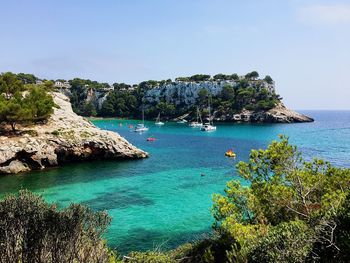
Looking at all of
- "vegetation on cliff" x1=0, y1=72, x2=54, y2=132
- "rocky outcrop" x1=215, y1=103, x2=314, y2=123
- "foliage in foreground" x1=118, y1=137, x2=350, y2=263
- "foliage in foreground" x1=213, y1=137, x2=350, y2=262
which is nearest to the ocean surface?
"foliage in foreground" x1=118, y1=137, x2=350, y2=263

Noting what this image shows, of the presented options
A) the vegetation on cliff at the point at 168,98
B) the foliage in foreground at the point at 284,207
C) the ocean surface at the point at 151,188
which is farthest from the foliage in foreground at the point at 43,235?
the vegetation on cliff at the point at 168,98

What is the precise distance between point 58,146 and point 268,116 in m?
109

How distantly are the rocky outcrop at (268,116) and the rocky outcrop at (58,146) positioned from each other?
9304cm

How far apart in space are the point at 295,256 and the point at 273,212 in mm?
7065

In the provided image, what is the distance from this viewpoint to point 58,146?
56812mm

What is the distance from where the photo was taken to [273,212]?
747 inches

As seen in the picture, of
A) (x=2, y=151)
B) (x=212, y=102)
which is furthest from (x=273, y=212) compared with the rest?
(x=212, y=102)

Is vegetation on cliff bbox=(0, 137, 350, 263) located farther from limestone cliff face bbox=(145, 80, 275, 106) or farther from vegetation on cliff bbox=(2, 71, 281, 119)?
limestone cliff face bbox=(145, 80, 275, 106)

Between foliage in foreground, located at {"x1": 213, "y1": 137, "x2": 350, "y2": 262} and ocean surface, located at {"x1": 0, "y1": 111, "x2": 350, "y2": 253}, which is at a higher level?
foliage in foreground, located at {"x1": 213, "y1": 137, "x2": 350, "y2": 262}

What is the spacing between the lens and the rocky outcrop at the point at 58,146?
5072 centimetres

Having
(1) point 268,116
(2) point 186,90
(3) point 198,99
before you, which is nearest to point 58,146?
(1) point 268,116

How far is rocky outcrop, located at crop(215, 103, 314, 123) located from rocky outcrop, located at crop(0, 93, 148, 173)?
9304 centimetres

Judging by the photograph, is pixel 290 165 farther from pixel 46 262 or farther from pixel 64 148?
pixel 64 148

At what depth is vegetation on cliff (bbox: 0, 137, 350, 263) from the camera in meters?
12.9
